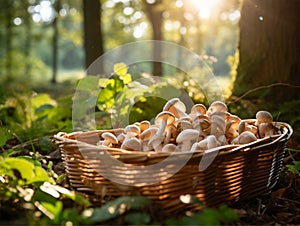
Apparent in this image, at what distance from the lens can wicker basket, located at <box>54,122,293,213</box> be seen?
1939 millimetres

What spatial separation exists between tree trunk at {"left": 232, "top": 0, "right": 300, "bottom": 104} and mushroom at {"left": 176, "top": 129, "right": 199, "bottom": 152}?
1973 millimetres

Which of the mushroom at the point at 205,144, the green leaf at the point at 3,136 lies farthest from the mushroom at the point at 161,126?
the green leaf at the point at 3,136

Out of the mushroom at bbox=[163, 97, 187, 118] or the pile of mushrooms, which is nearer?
the pile of mushrooms

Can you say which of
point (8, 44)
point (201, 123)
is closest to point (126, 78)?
point (201, 123)

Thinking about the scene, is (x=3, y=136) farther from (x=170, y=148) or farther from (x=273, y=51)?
(x=273, y=51)

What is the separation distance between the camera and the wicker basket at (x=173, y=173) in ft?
6.36

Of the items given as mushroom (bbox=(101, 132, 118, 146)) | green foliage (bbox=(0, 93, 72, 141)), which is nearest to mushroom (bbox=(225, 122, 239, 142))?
mushroom (bbox=(101, 132, 118, 146))

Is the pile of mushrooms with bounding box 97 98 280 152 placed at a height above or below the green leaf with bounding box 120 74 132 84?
above

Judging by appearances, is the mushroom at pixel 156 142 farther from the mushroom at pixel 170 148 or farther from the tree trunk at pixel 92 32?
the tree trunk at pixel 92 32

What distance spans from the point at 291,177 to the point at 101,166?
1410 mm

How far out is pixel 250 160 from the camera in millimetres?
2242

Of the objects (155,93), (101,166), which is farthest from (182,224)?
(155,93)

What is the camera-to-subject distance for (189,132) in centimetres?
225

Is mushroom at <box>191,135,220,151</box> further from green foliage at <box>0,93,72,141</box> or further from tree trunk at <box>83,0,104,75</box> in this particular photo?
tree trunk at <box>83,0,104,75</box>
